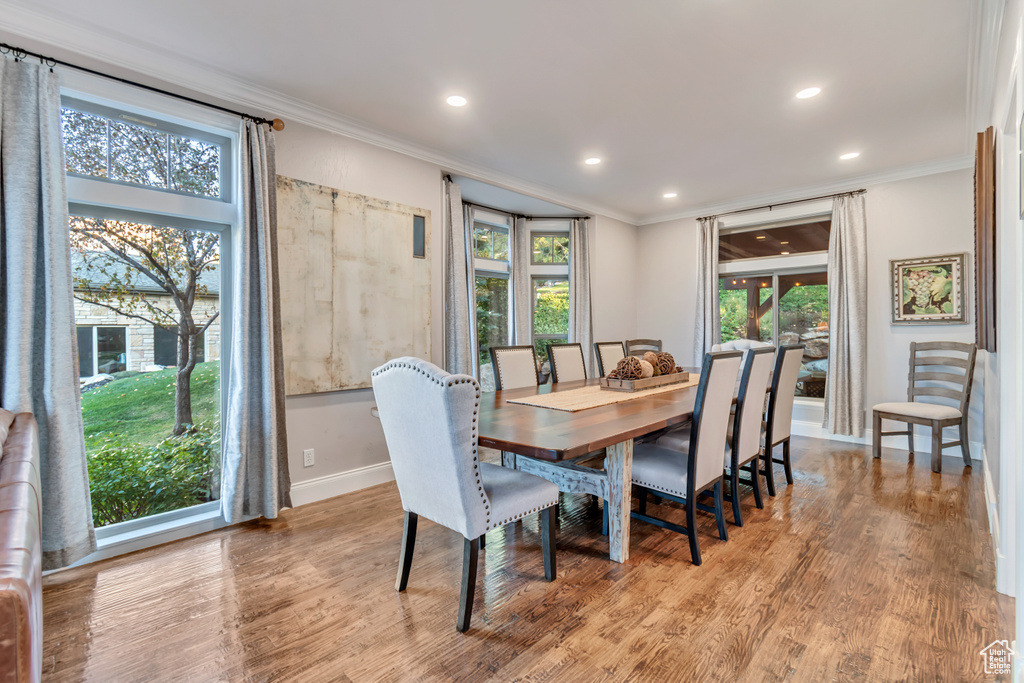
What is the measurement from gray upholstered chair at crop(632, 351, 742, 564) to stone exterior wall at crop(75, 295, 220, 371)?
2545mm

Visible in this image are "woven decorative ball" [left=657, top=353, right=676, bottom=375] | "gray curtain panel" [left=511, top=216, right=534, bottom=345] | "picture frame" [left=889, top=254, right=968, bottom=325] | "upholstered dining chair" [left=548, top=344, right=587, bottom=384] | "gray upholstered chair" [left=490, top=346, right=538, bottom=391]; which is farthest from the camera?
"gray curtain panel" [left=511, top=216, right=534, bottom=345]

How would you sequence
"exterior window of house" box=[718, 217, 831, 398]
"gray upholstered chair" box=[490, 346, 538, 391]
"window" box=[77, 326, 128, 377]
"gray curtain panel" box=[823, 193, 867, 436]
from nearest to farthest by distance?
"window" box=[77, 326, 128, 377]
"gray upholstered chair" box=[490, 346, 538, 391]
"gray curtain panel" box=[823, 193, 867, 436]
"exterior window of house" box=[718, 217, 831, 398]

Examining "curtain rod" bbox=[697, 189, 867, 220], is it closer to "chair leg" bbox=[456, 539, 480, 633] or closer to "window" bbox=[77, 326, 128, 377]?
"chair leg" bbox=[456, 539, 480, 633]

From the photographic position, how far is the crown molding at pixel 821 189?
13.7 ft

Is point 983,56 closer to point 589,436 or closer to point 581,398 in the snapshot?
point 581,398

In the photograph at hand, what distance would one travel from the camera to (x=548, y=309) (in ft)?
19.1

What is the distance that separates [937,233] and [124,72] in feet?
19.7

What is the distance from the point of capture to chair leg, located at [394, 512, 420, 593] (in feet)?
6.78

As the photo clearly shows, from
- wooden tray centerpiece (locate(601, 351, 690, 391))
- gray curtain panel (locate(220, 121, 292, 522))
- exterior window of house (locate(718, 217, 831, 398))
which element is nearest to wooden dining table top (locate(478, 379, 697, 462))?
wooden tray centerpiece (locate(601, 351, 690, 391))

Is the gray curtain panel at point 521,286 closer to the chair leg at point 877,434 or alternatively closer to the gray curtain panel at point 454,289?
the gray curtain panel at point 454,289

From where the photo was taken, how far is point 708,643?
1708mm

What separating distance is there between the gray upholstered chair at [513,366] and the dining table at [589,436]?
367 mm

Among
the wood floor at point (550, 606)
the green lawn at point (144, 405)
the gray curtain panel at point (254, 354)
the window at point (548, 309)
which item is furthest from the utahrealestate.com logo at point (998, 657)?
the window at point (548, 309)

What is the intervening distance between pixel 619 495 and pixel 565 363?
5.38ft
